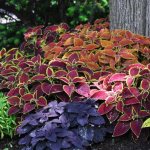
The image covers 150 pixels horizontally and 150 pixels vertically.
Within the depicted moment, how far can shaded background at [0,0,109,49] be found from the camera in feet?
19.2

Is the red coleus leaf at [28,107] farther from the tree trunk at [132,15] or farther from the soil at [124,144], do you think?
the tree trunk at [132,15]

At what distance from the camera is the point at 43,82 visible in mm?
4000

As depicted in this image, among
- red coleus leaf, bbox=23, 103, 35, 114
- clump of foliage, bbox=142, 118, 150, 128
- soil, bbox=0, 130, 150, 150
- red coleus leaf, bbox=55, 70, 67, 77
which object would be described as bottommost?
soil, bbox=0, 130, 150, 150

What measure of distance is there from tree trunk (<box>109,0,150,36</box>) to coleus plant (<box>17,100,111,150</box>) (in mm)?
1404

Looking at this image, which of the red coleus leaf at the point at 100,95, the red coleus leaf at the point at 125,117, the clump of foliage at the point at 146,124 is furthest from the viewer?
the red coleus leaf at the point at 100,95

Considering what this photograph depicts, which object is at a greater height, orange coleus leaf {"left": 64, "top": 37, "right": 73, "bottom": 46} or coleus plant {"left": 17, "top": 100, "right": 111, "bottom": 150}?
orange coleus leaf {"left": 64, "top": 37, "right": 73, "bottom": 46}

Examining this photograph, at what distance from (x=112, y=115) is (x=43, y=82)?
0.73m

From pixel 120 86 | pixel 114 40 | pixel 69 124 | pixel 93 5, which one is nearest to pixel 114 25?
pixel 114 40

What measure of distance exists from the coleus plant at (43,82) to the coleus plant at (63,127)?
0.39 ft

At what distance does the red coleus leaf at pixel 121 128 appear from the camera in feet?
11.8

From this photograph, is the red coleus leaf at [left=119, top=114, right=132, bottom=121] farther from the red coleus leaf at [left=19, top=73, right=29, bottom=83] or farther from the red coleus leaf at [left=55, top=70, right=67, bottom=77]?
the red coleus leaf at [left=19, top=73, right=29, bottom=83]

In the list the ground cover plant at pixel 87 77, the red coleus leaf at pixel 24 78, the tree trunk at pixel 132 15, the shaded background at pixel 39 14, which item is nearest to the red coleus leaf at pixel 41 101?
the ground cover plant at pixel 87 77

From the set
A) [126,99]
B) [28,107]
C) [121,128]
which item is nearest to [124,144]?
[121,128]

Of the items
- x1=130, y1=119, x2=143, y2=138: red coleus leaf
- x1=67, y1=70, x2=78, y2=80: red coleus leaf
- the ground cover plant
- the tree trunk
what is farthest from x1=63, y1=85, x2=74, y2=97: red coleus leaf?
the tree trunk
